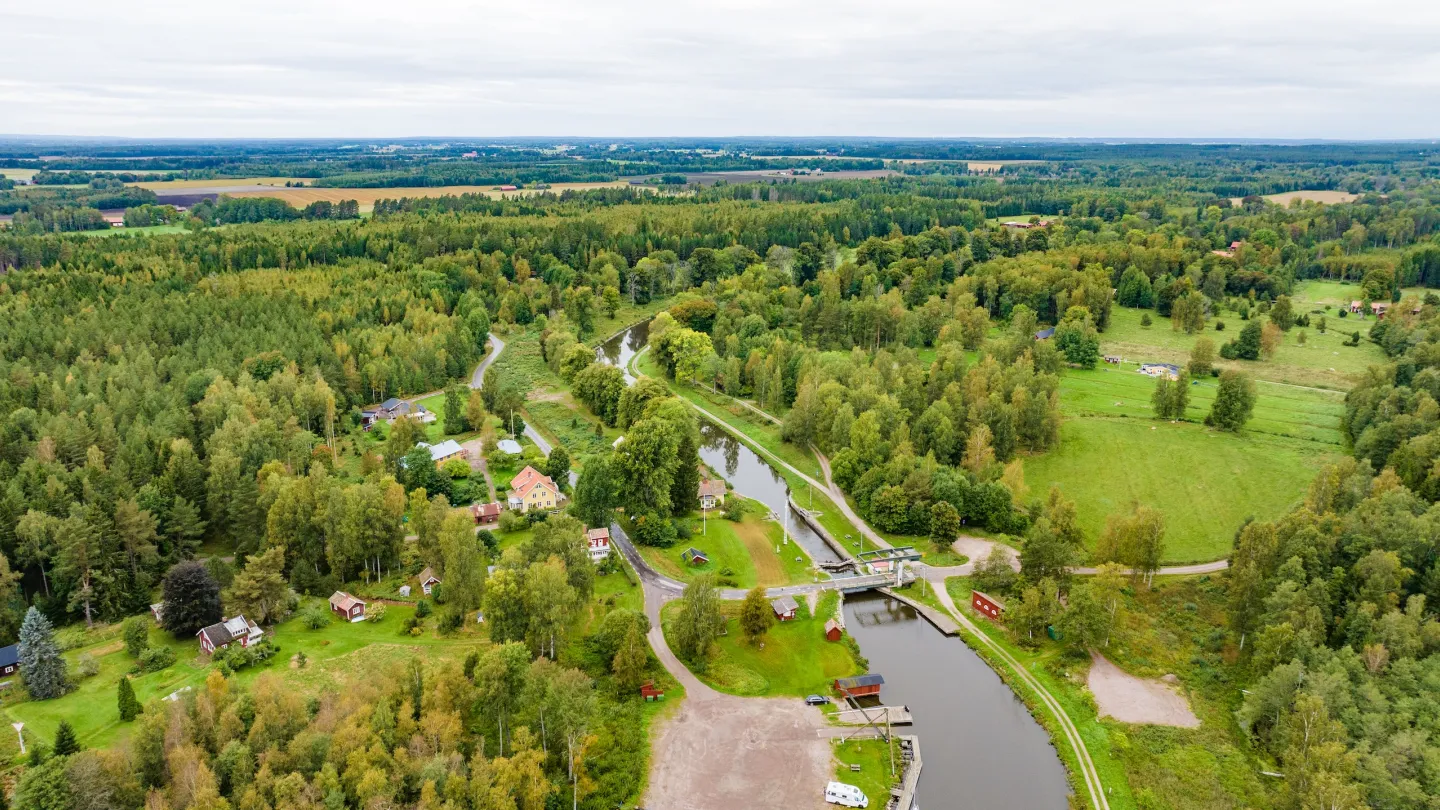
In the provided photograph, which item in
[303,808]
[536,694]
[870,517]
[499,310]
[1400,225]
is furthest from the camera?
[1400,225]

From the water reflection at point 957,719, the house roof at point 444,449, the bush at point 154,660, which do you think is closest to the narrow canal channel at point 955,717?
the water reflection at point 957,719

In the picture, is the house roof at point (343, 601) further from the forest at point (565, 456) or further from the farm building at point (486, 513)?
the farm building at point (486, 513)

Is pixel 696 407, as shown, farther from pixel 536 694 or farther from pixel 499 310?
pixel 536 694

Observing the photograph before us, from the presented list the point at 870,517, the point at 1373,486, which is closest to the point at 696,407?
the point at 870,517

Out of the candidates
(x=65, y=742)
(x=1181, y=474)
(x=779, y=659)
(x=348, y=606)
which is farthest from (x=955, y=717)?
(x=65, y=742)

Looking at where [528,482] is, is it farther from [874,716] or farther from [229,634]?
[874,716]

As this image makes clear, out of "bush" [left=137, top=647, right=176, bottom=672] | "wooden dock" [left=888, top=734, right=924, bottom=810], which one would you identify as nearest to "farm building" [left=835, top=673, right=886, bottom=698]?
"wooden dock" [left=888, top=734, right=924, bottom=810]

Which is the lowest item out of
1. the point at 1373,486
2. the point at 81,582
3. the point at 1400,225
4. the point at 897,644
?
the point at 897,644
